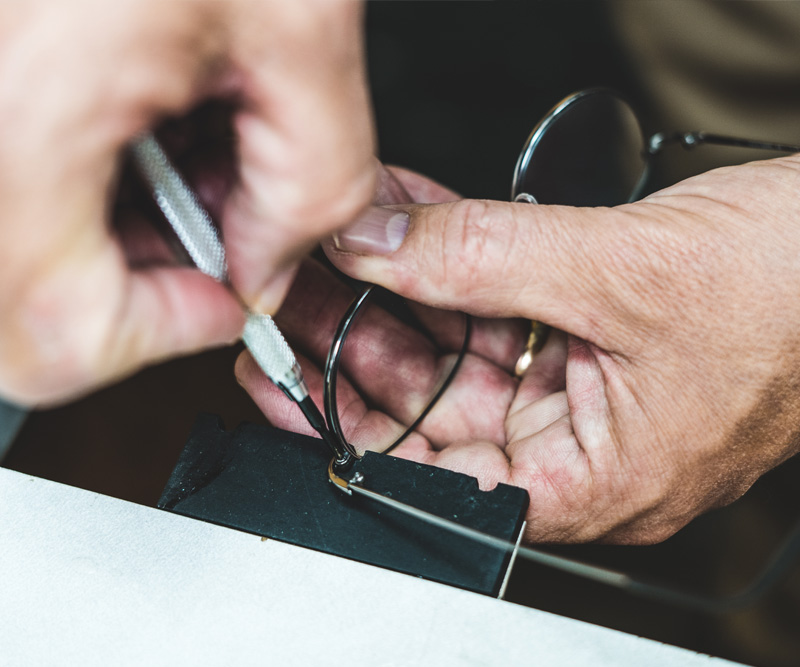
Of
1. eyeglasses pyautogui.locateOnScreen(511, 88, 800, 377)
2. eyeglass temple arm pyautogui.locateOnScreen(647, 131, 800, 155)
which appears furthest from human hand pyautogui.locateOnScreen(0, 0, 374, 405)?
eyeglass temple arm pyautogui.locateOnScreen(647, 131, 800, 155)

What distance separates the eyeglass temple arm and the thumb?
0.30 meters

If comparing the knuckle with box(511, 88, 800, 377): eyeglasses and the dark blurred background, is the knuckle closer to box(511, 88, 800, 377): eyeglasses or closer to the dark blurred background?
box(511, 88, 800, 377): eyeglasses

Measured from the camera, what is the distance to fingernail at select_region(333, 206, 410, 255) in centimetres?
48

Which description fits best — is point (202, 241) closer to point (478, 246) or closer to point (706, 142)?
point (478, 246)

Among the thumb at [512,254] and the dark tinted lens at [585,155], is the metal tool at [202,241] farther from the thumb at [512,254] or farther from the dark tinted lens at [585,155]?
the dark tinted lens at [585,155]

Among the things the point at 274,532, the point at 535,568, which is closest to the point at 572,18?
the point at 535,568

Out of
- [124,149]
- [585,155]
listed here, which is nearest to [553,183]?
[585,155]

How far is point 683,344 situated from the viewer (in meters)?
0.52

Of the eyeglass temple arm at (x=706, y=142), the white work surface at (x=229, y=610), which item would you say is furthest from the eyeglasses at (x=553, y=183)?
the white work surface at (x=229, y=610)

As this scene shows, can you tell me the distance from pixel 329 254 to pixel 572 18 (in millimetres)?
706

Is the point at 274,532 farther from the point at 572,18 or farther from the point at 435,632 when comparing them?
the point at 572,18

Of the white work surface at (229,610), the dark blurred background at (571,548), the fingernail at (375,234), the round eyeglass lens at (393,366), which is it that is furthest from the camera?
the dark blurred background at (571,548)

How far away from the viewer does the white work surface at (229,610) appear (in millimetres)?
370

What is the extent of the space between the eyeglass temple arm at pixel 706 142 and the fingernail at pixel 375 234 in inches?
16.9
